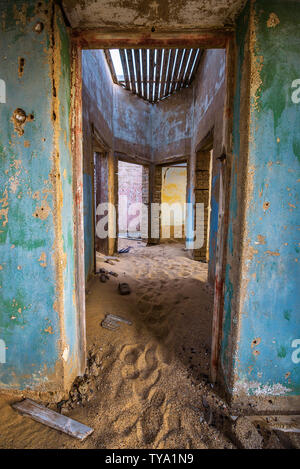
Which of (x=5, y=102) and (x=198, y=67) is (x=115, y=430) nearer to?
(x=5, y=102)

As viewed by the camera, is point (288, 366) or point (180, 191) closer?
point (288, 366)

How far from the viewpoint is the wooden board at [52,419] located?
138 cm

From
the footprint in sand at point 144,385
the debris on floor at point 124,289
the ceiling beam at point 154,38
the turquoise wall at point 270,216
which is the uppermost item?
the ceiling beam at point 154,38

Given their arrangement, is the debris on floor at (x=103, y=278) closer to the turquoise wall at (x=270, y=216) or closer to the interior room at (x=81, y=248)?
the interior room at (x=81, y=248)

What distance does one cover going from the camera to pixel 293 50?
52.1 inches

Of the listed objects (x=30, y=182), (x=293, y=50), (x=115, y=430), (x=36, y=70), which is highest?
(x=293, y=50)

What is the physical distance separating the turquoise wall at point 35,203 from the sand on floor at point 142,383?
31cm

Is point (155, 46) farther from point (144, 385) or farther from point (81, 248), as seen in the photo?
point (144, 385)

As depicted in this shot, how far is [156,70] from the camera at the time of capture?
5.33 metres

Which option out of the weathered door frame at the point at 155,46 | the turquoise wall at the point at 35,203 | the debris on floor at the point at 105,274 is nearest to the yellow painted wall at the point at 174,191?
the debris on floor at the point at 105,274

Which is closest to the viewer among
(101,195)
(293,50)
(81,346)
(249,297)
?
(293,50)


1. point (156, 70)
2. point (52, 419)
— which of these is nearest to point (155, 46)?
point (52, 419)

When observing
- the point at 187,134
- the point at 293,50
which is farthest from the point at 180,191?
the point at 293,50

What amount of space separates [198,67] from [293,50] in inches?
190
